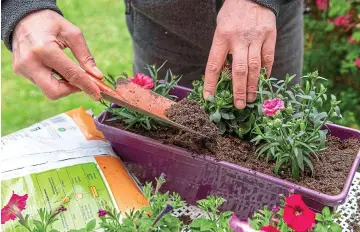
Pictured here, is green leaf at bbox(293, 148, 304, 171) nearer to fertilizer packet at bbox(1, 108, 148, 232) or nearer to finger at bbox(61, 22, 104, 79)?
fertilizer packet at bbox(1, 108, 148, 232)

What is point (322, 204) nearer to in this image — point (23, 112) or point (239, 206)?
point (239, 206)

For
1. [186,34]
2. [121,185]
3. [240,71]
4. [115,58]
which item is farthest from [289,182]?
[115,58]

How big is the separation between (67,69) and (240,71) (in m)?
0.36

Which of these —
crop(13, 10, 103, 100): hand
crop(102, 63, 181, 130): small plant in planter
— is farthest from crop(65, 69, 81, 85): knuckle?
crop(102, 63, 181, 130): small plant in planter

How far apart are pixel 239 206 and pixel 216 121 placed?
191 mm

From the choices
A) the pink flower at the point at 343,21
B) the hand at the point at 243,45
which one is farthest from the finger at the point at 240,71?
the pink flower at the point at 343,21

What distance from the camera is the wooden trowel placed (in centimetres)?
114

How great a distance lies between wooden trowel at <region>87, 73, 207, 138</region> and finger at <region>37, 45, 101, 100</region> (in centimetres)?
2

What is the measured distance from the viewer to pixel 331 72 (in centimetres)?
249

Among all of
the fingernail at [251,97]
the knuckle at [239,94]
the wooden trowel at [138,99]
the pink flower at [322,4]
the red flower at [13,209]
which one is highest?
the pink flower at [322,4]

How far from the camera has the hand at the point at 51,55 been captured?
112 centimetres

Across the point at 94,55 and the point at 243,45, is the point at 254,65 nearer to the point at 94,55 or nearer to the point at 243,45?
the point at 243,45

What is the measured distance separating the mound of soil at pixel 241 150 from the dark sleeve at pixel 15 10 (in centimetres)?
36

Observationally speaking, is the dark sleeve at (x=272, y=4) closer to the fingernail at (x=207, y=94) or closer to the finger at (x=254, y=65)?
the finger at (x=254, y=65)
